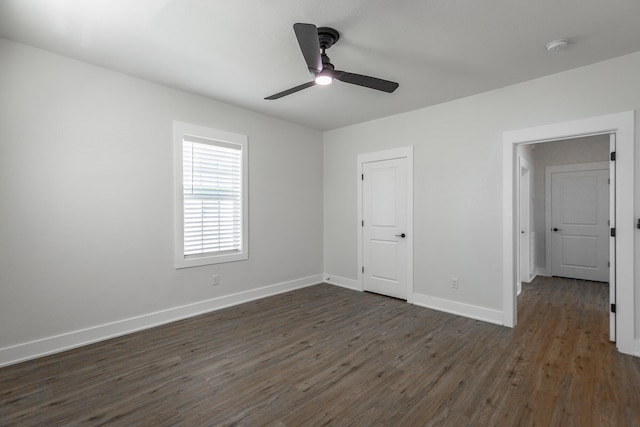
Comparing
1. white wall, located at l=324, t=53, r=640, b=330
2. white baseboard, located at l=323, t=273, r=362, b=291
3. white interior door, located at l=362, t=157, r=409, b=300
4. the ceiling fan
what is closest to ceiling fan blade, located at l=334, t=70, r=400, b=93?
the ceiling fan

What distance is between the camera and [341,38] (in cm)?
240

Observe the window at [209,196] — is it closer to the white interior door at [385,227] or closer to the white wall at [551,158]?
the white interior door at [385,227]

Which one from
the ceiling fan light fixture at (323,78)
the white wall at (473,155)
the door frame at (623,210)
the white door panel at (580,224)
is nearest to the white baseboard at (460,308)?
the white wall at (473,155)

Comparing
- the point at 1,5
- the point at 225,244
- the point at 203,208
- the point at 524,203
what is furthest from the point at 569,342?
the point at 1,5

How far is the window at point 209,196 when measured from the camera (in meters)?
3.55

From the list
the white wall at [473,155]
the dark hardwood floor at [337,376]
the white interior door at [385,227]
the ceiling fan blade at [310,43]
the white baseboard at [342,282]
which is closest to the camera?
the ceiling fan blade at [310,43]

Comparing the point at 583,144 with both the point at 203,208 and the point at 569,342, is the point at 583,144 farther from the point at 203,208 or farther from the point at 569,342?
the point at 203,208

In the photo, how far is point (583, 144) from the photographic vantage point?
5418 millimetres

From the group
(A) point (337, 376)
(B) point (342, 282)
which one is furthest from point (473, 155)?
(A) point (337, 376)

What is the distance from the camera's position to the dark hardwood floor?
1918 mm

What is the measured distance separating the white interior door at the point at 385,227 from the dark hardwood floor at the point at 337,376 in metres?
0.92

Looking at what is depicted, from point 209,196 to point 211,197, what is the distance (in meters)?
0.03

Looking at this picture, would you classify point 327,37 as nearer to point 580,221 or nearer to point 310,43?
point 310,43

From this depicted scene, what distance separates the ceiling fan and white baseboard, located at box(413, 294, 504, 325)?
2792 millimetres
